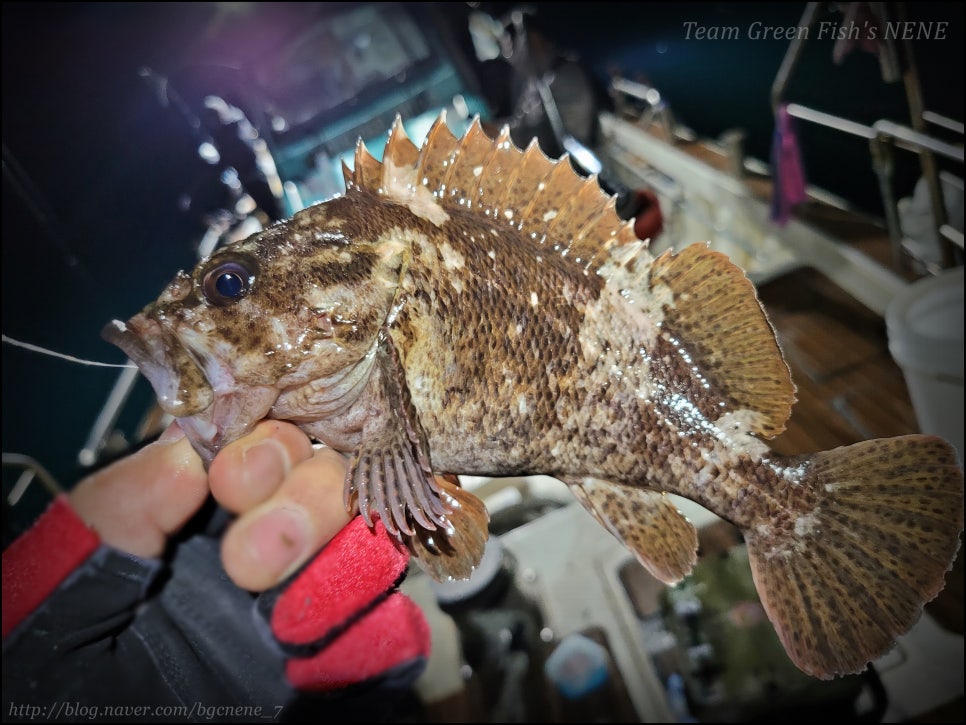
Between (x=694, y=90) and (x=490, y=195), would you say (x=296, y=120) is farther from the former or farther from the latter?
(x=694, y=90)

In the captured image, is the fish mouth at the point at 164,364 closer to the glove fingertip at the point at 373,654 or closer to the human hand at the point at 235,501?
the human hand at the point at 235,501

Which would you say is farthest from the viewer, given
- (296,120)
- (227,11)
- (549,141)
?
(227,11)

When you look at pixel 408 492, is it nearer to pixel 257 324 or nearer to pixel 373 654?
pixel 257 324

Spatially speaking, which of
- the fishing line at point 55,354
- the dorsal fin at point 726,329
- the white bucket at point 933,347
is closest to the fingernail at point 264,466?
the fishing line at point 55,354

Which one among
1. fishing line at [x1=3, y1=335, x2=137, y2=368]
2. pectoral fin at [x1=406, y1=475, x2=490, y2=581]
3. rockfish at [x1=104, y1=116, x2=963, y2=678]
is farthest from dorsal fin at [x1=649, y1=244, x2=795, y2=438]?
fishing line at [x1=3, y1=335, x2=137, y2=368]

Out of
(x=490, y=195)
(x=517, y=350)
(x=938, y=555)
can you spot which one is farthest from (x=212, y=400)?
(x=938, y=555)

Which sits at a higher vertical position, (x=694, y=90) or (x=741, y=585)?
(x=741, y=585)

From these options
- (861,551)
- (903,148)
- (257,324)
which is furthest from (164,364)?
(903,148)
